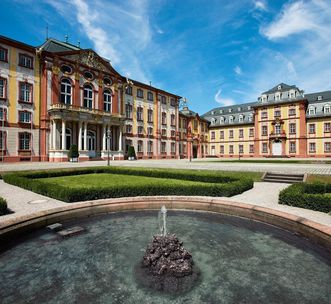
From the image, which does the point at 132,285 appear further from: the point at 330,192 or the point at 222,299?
the point at 330,192

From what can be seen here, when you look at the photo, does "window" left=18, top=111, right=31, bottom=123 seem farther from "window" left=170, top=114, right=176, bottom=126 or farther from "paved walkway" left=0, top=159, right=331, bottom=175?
"window" left=170, top=114, right=176, bottom=126

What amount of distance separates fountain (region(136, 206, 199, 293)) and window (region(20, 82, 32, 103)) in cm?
3233

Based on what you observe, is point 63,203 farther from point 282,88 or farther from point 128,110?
point 282,88

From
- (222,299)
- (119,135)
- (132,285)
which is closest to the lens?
(222,299)

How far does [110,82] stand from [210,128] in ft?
116

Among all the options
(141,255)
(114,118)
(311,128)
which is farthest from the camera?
(311,128)

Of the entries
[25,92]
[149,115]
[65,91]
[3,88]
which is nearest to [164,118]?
[149,115]

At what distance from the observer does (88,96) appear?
120 feet

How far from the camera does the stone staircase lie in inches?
577

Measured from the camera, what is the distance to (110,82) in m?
39.6

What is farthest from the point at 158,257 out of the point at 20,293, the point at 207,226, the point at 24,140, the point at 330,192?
the point at 24,140

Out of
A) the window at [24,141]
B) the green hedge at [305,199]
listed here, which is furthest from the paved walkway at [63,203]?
the window at [24,141]

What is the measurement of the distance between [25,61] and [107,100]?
13.2 meters

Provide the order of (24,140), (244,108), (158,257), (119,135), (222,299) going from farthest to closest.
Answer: (244,108), (119,135), (24,140), (158,257), (222,299)
